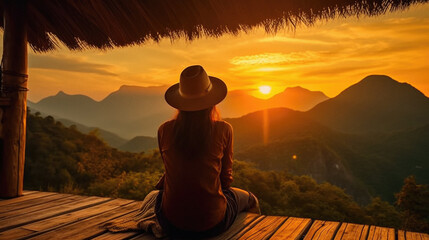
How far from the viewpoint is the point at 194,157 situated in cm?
186

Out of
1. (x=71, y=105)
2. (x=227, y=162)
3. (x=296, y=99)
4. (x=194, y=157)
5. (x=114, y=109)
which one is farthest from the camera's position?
(x=114, y=109)

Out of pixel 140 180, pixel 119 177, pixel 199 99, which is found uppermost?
pixel 199 99

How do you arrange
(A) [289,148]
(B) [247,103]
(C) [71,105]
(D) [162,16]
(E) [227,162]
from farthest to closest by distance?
1. (C) [71,105]
2. (B) [247,103]
3. (A) [289,148]
4. (D) [162,16]
5. (E) [227,162]

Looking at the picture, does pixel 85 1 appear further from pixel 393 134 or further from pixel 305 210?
pixel 393 134

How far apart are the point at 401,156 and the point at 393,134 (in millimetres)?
8607

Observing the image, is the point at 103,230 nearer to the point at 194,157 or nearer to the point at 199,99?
the point at 194,157

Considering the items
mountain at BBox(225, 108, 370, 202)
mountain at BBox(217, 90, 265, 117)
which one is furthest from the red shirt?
mountain at BBox(217, 90, 265, 117)

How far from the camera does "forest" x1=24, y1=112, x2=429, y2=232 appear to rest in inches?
289

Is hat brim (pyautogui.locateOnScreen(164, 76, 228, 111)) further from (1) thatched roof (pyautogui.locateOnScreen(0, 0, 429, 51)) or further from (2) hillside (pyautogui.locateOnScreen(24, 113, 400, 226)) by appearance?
(2) hillside (pyautogui.locateOnScreen(24, 113, 400, 226))

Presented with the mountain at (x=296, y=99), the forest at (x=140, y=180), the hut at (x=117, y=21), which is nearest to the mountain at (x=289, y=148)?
the mountain at (x=296, y=99)

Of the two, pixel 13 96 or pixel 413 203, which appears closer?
pixel 13 96

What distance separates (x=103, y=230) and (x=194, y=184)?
2.98 feet

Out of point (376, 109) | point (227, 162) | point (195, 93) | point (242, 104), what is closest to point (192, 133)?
point (195, 93)

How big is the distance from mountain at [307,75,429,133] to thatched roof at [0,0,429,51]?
51.5 meters
